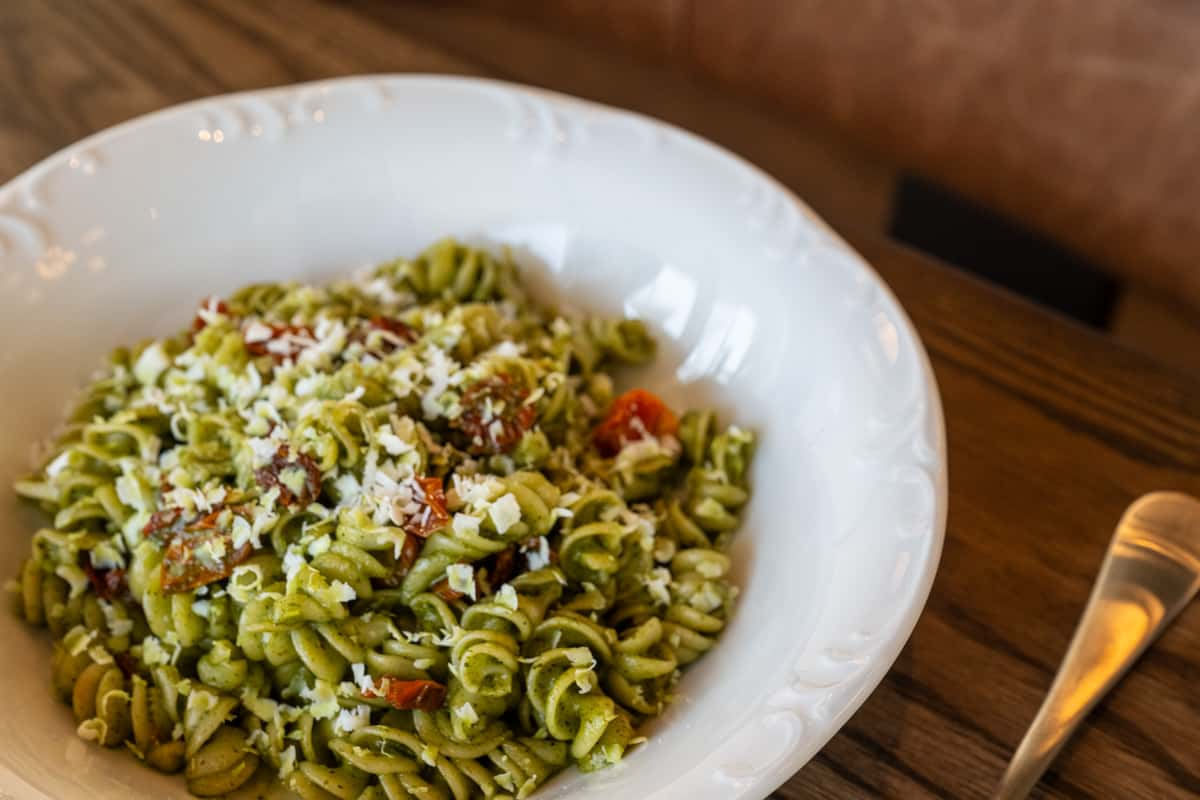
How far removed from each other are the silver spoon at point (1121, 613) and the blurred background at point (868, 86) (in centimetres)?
41

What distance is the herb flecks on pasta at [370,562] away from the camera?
3.92ft

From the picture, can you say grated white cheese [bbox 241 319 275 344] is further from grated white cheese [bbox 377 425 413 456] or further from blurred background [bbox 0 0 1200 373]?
Result: blurred background [bbox 0 0 1200 373]

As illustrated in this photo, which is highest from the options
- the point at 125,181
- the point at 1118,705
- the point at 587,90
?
the point at 125,181

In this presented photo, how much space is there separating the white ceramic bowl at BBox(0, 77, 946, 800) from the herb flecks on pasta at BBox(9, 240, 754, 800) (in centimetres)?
6

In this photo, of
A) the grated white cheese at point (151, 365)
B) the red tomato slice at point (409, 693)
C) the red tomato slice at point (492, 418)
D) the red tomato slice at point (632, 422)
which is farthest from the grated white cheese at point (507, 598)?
the grated white cheese at point (151, 365)

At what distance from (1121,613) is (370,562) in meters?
0.94

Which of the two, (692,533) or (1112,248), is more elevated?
(692,533)

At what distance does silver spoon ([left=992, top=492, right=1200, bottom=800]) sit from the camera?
1263 millimetres

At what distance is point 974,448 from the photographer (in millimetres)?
1644

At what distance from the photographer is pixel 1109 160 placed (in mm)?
2572

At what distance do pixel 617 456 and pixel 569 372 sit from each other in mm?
201

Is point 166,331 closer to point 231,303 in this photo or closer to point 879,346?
point 231,303

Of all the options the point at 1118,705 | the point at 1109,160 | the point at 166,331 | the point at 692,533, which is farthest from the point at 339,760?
the point at 1109,160

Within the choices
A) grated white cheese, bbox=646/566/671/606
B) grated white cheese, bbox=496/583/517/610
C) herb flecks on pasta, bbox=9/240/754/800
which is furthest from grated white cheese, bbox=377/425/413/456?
grated white cheese, bbox=646/566/671/606
